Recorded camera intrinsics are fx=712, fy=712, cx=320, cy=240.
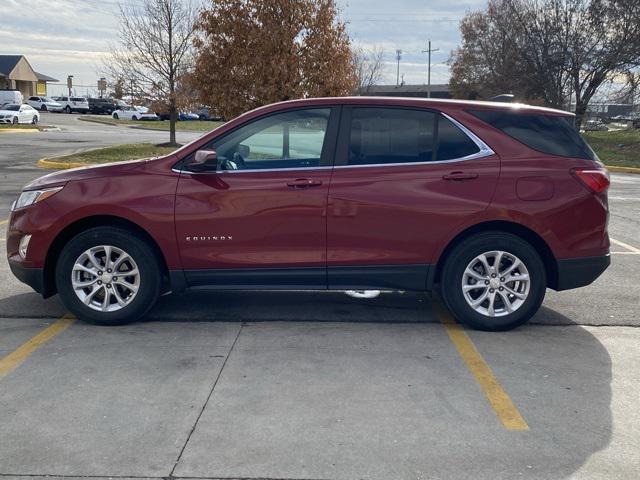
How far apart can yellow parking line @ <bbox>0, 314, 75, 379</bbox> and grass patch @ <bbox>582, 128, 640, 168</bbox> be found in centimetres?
2329

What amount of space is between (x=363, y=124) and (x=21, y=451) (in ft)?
11.2

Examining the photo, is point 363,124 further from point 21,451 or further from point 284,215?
point 21,451

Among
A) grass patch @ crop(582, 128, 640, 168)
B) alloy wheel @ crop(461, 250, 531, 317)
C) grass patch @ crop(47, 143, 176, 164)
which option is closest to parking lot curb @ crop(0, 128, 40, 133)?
grass patch @ crop(47, 143, 176, 164)

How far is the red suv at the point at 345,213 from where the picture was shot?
5.49 metres

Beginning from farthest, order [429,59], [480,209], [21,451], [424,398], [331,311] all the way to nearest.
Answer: [429,59] → [331,311] → [480,209] → [424,398] → [21,451]

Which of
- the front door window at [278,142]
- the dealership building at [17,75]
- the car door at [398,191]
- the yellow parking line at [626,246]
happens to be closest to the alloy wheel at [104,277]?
the front door window at [278,142]

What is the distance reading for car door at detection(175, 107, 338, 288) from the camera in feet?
18.1

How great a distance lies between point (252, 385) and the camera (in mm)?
4500

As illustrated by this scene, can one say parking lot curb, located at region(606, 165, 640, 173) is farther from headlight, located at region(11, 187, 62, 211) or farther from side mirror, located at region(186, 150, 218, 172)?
headlight, located at region(11, 187, 62, 211)

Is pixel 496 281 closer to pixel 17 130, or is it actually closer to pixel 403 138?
pixel 403 138

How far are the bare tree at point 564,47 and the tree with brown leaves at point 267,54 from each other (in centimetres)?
1536

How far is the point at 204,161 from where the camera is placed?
5.43 meters

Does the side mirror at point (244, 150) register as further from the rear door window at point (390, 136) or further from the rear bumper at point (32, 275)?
the rear bumper at point (32, 275)

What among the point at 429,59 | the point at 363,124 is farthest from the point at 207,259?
the point at 429,59
